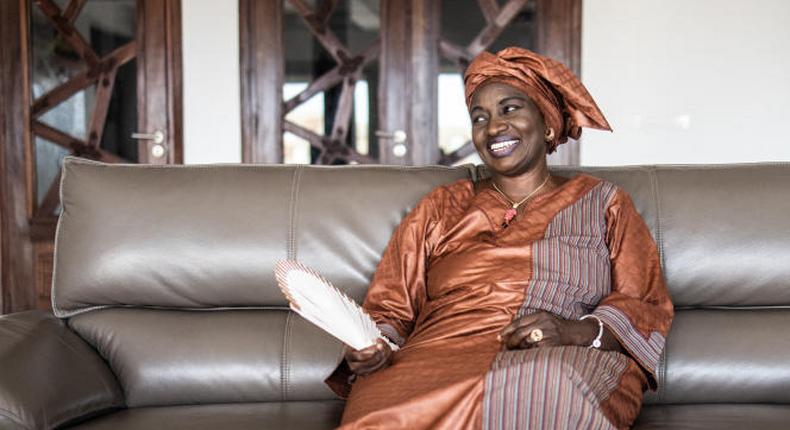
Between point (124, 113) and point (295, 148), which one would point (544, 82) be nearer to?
point (295, 148)

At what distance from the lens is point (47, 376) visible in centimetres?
183

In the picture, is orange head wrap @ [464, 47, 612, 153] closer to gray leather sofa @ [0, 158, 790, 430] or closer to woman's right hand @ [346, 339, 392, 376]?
gray leather sofa @ [0, 158, 790, 430]

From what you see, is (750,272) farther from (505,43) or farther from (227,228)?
(505,43)

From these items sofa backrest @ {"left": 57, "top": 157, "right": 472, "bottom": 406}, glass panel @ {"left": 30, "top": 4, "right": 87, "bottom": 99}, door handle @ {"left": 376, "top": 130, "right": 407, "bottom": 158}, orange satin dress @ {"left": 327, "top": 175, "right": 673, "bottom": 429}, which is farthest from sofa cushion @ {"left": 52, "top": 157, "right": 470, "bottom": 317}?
glass panel @ {"left": 30, "top": 4, "right": 87, "bottom": 99}

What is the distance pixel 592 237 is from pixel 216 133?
2.63 metres

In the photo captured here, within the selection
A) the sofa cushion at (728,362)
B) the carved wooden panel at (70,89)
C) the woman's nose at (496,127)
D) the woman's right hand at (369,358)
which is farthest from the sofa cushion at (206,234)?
the carved wooden panel at (70,89)

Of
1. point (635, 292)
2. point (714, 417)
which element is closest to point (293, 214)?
point (635, 292)

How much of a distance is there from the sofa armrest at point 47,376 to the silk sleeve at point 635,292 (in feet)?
3.74

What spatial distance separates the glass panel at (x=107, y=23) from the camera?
424 centimetres

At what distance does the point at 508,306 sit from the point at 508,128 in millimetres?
453

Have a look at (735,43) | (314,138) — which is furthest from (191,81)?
(735,43)

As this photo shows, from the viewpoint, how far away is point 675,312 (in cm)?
214

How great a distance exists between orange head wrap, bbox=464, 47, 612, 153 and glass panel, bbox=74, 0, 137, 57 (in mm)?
2643

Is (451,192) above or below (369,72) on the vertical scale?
below
